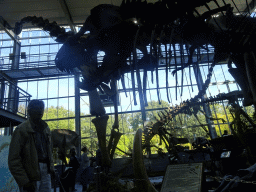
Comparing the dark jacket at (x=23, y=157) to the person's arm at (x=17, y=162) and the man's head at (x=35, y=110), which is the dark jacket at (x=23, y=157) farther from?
the man's head at (x=35, y=110)

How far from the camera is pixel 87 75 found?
2.86 m

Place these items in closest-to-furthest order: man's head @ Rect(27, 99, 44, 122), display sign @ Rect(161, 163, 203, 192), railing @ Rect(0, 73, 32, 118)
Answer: display sign @ Rect(161, 163, 203, 192) → man's head @ Rect(27, 99, 44, 122) → railing @ Rect(0, 73, 32, 118)

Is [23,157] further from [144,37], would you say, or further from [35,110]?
[144,37]

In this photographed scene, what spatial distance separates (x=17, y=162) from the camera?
1.69 metres

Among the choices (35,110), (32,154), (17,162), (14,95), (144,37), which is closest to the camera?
(17,162)

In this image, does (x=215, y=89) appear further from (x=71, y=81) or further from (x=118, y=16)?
(x=118, y=16)

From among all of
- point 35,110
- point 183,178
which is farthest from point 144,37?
point 183,178

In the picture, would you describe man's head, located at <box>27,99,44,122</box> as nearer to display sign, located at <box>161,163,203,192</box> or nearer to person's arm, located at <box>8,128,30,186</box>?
person's arm, located at <box>8,128,30,186</box>

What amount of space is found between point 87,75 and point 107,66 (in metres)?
0.63

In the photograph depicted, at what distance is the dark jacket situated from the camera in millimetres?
1656

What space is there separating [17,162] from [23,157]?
97 millimetres

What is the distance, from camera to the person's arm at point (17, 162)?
5.38 feet

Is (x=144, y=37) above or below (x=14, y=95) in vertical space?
below

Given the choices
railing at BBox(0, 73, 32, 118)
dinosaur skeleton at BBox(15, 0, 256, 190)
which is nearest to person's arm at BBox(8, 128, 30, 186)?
dinosaur skeleton at BBox(15, 0, 256, 190)
